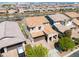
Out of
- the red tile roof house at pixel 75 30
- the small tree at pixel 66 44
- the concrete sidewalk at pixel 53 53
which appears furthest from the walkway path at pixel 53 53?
the red tile roof house at pixel 75 30

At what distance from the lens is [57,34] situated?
1186 cm

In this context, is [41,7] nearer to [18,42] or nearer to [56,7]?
[56,7]

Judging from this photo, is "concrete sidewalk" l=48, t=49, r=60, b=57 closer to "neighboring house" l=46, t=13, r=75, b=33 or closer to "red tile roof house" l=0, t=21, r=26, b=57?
"red tile roof house" l=0, t=21, r=26, b=57

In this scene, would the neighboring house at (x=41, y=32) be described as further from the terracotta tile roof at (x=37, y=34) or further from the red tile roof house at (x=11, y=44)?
the red tile roof house at (x=11, y=44)

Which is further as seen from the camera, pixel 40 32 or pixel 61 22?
pixel 61 22

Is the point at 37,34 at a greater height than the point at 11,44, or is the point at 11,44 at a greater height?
the point at 11,44

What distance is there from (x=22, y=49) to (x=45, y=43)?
2518 millimetres

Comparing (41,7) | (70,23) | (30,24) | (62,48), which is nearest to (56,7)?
(41,7)

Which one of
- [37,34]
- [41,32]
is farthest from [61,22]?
[37,34]

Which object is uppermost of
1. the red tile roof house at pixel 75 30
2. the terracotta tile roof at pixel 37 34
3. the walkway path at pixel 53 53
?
the terracotta tile roof at pixel 37 34

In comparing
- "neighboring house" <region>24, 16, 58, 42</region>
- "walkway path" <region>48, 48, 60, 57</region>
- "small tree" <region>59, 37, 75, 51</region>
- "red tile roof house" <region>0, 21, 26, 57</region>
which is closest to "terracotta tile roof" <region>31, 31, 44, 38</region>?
"neighboring house" <region>24, 16, 58, 42</region>

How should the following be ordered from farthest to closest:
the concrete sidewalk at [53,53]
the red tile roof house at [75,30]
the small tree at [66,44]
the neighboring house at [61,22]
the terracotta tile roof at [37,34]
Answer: the neighboring house at [61,22] → the red tile roof house at [75,30] → the terracotta tile roof at [37,34] → the small tree at [66,44] → the concrete sidewalk at [53,53]

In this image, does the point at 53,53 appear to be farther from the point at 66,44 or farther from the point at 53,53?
the point at 66,44

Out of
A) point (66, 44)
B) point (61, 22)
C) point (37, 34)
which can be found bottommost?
point (66, 44)
